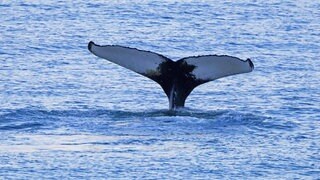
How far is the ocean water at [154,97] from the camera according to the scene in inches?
468

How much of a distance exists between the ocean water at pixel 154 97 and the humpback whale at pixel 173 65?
0.33m

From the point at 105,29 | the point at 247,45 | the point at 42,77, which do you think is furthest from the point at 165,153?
the point at 105,29

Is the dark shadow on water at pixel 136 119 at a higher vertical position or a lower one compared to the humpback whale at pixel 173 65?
lower

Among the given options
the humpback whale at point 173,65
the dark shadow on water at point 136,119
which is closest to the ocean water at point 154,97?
the dark shadow on water at point 136,119

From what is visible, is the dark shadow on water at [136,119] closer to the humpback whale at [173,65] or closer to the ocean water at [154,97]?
the ocean water at [154,97]

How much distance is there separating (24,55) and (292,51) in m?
3.49

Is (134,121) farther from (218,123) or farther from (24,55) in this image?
(24,55)

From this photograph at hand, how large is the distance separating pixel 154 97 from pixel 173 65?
1.99 metres

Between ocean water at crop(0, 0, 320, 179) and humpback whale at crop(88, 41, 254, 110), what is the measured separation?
0.33 meters

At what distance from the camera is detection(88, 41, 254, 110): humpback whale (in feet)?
43.7

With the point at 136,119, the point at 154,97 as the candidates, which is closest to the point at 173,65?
the point at 136,119

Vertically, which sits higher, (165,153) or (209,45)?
(209,45)

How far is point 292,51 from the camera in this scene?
760 inches

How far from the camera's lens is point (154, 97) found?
15.6 meters
